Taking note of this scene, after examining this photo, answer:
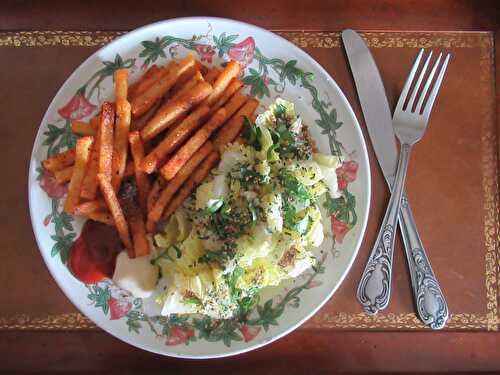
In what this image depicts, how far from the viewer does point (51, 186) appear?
152 centimetres

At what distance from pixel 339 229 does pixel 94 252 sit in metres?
0.86

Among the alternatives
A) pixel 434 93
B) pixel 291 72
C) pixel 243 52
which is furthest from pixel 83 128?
pixel 434 93

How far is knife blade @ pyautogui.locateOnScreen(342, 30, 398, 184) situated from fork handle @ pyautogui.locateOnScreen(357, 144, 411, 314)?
5 centimetres

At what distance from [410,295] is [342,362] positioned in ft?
1.17

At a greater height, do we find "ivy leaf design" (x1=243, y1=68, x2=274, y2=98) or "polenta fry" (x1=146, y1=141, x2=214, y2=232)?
"ivy leaf design" (x1=243, y1=68, x2=274, y2=98)

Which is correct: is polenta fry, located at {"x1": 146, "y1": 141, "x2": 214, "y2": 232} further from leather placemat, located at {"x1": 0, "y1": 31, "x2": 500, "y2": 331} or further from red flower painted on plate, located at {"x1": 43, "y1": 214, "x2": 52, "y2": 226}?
leather placemat, located at {"x1": 0, "y1": 31, "x2": 500, "y2": 331}

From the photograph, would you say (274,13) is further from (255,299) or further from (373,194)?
(255,299)

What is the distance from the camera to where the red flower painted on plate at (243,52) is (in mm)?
1568

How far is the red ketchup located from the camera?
1.52 meters

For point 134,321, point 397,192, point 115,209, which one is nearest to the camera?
point 115,209

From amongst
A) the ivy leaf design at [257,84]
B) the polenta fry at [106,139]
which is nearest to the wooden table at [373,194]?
the ivy leaf design at [257,84]

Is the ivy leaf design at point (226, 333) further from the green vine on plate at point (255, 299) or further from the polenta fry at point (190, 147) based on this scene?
the polenta fry at point (190, 147)

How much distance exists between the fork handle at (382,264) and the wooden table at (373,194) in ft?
0.14

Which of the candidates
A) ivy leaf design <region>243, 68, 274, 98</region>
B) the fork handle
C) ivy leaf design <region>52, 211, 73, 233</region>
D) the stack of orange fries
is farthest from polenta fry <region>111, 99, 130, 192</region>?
the fork handle
